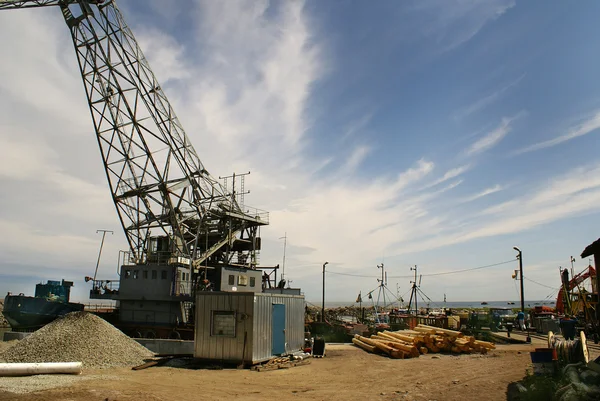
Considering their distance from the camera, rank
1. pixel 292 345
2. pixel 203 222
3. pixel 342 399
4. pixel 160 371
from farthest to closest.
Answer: pixel 203 222 < pixel 292 345 < pixel 160 371 < pixel 342 399

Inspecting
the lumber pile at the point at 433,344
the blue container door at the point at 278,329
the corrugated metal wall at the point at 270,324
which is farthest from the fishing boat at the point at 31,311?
the lumber pile at the point at 433,344

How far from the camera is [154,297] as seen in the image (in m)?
32.3

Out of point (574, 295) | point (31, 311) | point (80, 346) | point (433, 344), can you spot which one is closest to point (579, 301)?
point (574, 295)

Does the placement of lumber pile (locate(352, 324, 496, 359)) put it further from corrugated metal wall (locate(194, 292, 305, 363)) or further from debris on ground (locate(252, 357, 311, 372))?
corrugated metal wall (locate(194, 292, 305, 363))

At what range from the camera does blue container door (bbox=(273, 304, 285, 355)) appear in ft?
67.7

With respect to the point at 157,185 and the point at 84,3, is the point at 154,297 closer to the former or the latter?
the point at 157,185

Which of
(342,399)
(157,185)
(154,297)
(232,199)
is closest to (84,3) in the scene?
(157,185)

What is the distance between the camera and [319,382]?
15.9 m

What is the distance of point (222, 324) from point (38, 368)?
6948 millimetres

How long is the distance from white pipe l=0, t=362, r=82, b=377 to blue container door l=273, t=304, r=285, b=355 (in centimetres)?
803

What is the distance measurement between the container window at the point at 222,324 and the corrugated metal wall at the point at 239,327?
5.5 inches

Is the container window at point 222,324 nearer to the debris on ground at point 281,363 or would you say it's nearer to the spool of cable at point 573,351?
the debris on ground at point 281,363

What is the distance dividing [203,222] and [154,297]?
29.2ft

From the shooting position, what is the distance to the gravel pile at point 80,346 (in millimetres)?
18438
